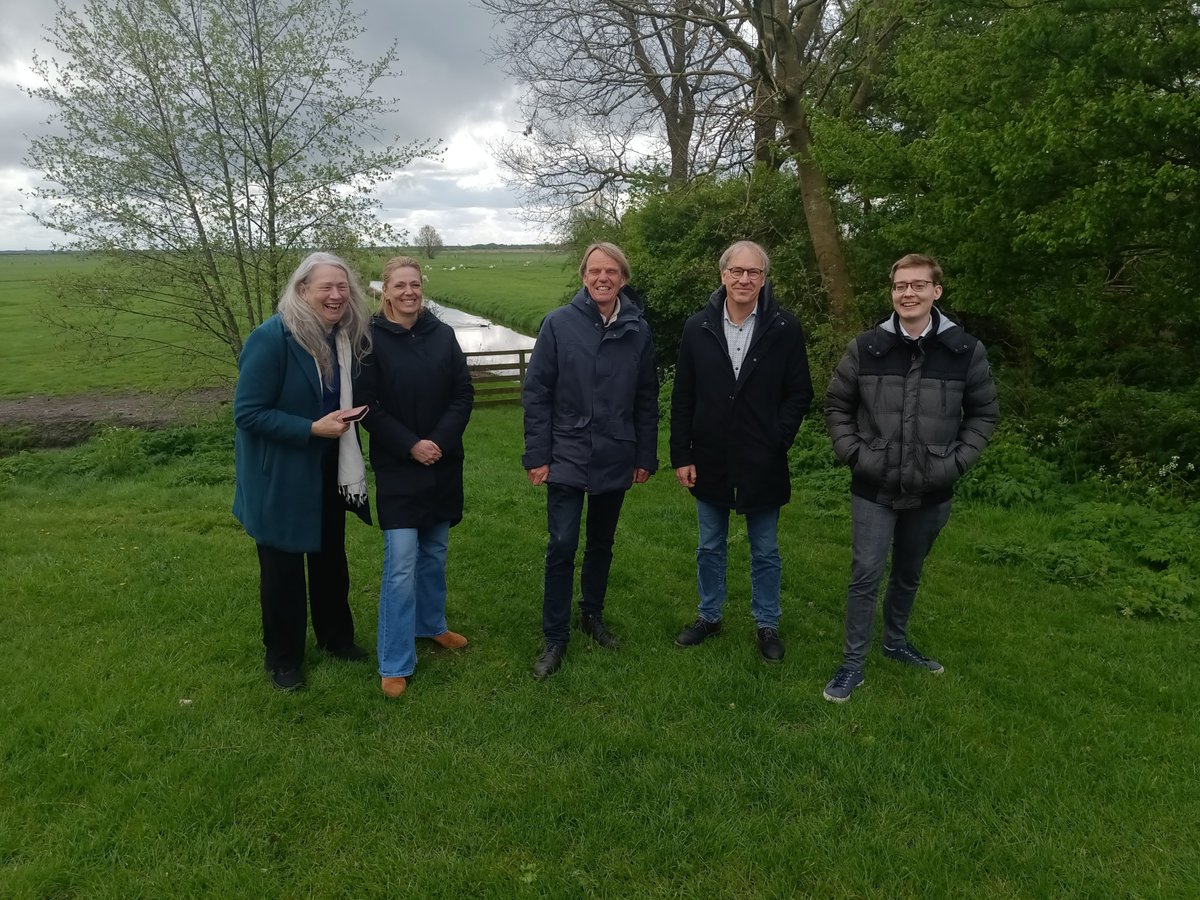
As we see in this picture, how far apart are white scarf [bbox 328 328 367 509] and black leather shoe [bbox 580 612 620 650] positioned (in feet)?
Result: 4.95

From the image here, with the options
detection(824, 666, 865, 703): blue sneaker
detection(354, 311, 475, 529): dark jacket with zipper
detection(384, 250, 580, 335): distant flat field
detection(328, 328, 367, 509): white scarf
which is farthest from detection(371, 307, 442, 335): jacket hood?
detection(384, 250, 580, 335): distant flat field

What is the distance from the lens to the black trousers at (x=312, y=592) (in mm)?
3773

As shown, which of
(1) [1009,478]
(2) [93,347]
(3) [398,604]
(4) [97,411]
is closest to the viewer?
(3) [398,604]

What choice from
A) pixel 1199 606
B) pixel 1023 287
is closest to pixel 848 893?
pixel 1199 606

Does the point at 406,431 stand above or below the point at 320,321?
below

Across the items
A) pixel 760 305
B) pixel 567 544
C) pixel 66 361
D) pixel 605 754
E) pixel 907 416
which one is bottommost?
pixel 605 754

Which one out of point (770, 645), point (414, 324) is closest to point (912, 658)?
point (770, 645)

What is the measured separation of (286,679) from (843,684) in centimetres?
288

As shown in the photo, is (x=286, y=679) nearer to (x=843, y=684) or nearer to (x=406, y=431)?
(x=406, y=431)

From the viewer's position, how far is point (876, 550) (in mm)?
3727

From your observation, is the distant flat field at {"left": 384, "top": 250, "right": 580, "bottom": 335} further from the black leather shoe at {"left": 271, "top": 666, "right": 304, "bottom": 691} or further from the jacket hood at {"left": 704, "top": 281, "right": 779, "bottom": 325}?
the black leather shoe at {"left": 271, "top": 666, "right": 304, "bottom": 691}

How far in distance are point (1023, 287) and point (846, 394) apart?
17.9ft

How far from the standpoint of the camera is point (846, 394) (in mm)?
3695

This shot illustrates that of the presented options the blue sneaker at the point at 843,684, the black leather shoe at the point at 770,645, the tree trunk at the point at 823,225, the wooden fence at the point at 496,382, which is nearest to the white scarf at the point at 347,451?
the black leather shoe at the point at 770,645
